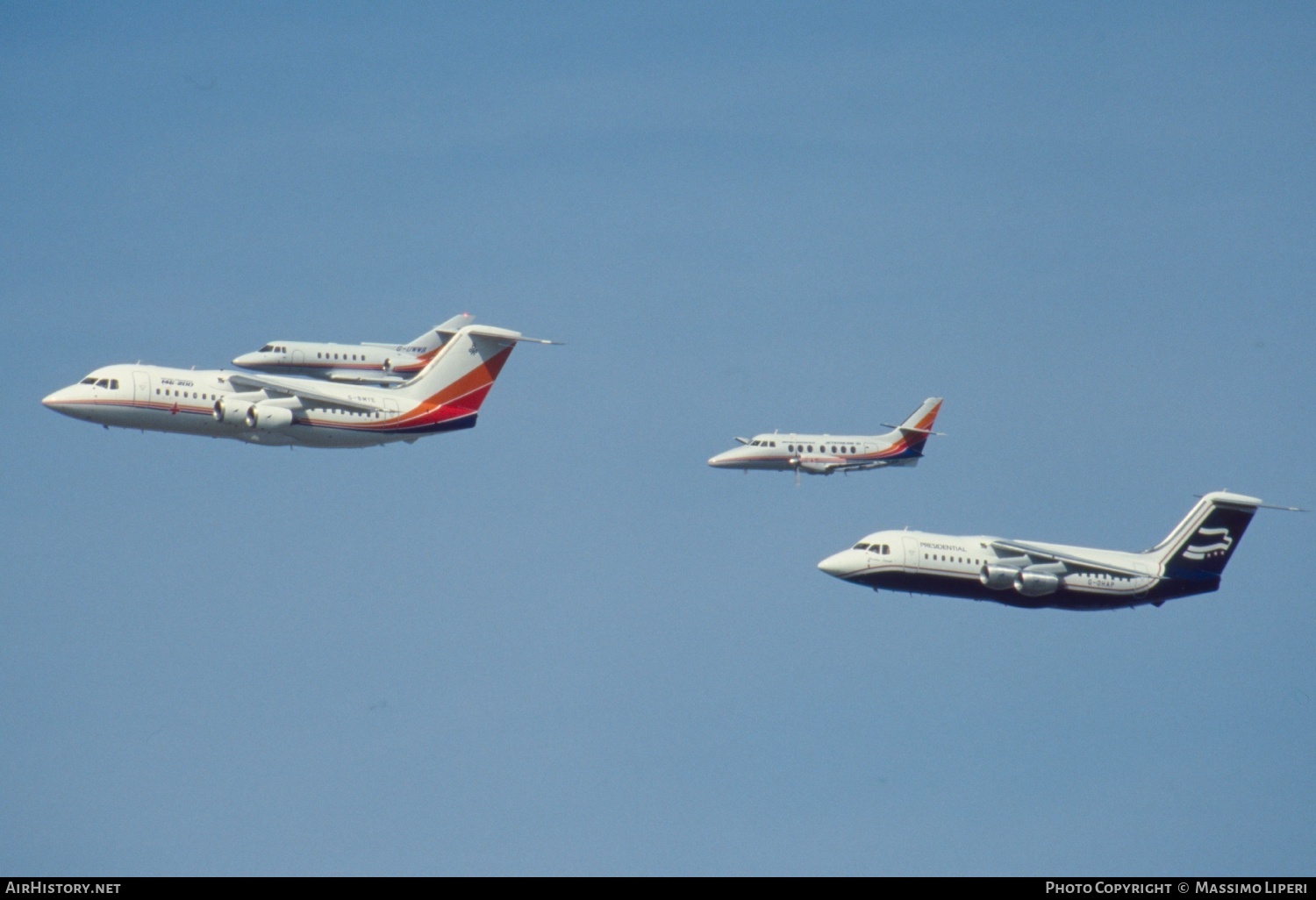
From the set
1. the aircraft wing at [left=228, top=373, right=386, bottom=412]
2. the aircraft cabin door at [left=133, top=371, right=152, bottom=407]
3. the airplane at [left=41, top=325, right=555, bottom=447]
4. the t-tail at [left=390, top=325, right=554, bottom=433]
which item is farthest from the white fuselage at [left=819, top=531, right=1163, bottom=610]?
the aircraft cabin door at [left=133, top=371, right=152, bottom=407]

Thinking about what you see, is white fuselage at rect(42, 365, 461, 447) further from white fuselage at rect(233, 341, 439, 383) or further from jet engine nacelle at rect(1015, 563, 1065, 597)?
jet engine nacelle at rect(1015, 563, 1065, 597)

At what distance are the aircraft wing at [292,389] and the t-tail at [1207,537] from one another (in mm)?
37526

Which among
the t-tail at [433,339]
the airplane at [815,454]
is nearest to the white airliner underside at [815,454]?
the airplane at [815,454]

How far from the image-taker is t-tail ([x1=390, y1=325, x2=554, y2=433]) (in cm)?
9794

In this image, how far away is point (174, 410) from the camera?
9444 cm

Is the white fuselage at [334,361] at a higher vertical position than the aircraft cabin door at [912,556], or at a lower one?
higher

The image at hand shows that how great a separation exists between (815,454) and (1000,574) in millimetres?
26553

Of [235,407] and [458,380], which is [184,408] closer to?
[235,407]

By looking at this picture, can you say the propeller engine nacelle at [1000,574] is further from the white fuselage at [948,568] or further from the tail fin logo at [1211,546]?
the tail fin logo at [1211,546]

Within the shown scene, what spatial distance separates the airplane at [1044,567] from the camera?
9412 centimetres

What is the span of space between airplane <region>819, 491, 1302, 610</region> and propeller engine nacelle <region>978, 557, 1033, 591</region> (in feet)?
0.13
